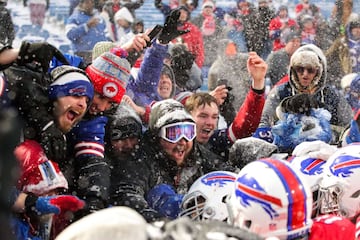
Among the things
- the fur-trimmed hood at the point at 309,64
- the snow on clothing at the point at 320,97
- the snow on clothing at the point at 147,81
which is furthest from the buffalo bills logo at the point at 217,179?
the fur-trimmed hood at the point at 309,64

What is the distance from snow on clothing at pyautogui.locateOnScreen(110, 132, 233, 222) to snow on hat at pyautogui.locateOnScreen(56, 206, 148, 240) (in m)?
2.26

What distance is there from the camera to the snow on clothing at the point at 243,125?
5337 mm

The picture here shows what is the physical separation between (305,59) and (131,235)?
15.1 ft

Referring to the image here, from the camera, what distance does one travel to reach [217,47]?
1101 cm

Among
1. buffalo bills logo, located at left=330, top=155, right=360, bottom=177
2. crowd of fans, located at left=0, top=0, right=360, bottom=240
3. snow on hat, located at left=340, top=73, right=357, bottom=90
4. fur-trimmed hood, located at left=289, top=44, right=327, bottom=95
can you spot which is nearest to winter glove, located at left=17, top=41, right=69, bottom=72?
crowd of fans, located at left=0, top=0, right=360, bottom=240

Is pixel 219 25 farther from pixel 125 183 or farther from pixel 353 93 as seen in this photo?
pixel 125 183

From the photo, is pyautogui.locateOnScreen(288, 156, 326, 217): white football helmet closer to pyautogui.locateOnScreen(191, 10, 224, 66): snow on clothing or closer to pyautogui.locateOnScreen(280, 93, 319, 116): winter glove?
pyautogui.locateOnScreen(280, 93, 319, 116): winter glove

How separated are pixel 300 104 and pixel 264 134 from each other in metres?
0.35

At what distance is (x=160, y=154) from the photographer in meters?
4.54

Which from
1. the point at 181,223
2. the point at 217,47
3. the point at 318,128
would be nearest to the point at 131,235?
the point at 181,223

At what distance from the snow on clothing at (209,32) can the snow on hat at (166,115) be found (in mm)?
6063

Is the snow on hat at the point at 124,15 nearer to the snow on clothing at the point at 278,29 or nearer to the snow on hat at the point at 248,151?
the snow on clothing at the point at 278,29

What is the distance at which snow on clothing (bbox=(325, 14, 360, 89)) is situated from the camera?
10492mm

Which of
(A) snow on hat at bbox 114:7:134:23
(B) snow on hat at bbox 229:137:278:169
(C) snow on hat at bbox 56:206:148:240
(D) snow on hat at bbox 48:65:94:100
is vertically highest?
(C) snow on hat at bbox 56:206:148:240
